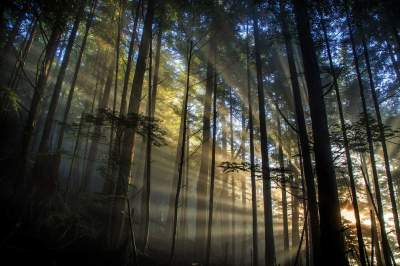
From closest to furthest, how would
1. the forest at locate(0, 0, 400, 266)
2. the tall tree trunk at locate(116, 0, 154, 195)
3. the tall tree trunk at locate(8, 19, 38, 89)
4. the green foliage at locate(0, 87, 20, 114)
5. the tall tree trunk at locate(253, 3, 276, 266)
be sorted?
1. the green foliage at locate(0, 87, 20, 114)
2. the forest at locate(0, 0, 400, 266)
3. the tall tree trunk at locate(8, 19, 38, 89)
4. the tall tree trunk at locate(116, 0, 154, 195)
5. the tall tree trunk at locate(253, 3, 276, 266)

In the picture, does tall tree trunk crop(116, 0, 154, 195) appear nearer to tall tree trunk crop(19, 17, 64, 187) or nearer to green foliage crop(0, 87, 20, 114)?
tall tree trunk crop(19, 17, 64, 187)

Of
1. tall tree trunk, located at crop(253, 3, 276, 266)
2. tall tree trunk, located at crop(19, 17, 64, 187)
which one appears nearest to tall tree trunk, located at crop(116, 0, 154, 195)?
tall tree trunk, located at crop(19, 17, 64, 187)

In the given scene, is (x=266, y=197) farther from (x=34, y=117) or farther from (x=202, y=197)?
(x=34, y=117)

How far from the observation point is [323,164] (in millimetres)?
4523

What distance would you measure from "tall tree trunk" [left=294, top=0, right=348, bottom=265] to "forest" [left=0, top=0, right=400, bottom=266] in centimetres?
2

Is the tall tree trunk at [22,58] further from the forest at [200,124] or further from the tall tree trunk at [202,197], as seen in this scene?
the tall tree trunk at [202,197]

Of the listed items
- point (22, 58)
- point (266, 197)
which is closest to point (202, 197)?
point (266, 197)

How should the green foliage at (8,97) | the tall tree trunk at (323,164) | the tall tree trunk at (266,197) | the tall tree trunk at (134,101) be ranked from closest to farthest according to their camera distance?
the tall tree trunk at (323,164) < the green foliage at (8,97) < the tall tree trunk at (134,101) < the tall tree trunk at (266,197)

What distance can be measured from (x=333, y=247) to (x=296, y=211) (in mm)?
10904

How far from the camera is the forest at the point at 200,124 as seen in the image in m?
5.33

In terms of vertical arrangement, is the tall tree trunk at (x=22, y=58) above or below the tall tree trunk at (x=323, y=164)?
above

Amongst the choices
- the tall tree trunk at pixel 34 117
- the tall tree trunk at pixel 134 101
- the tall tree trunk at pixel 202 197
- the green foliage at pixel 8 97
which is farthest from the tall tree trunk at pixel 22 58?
the tall tree trunk at pixel 202 197

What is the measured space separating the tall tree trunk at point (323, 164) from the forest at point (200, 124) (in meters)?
0.02

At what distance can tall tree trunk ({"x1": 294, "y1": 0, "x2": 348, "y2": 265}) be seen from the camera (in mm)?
4047
